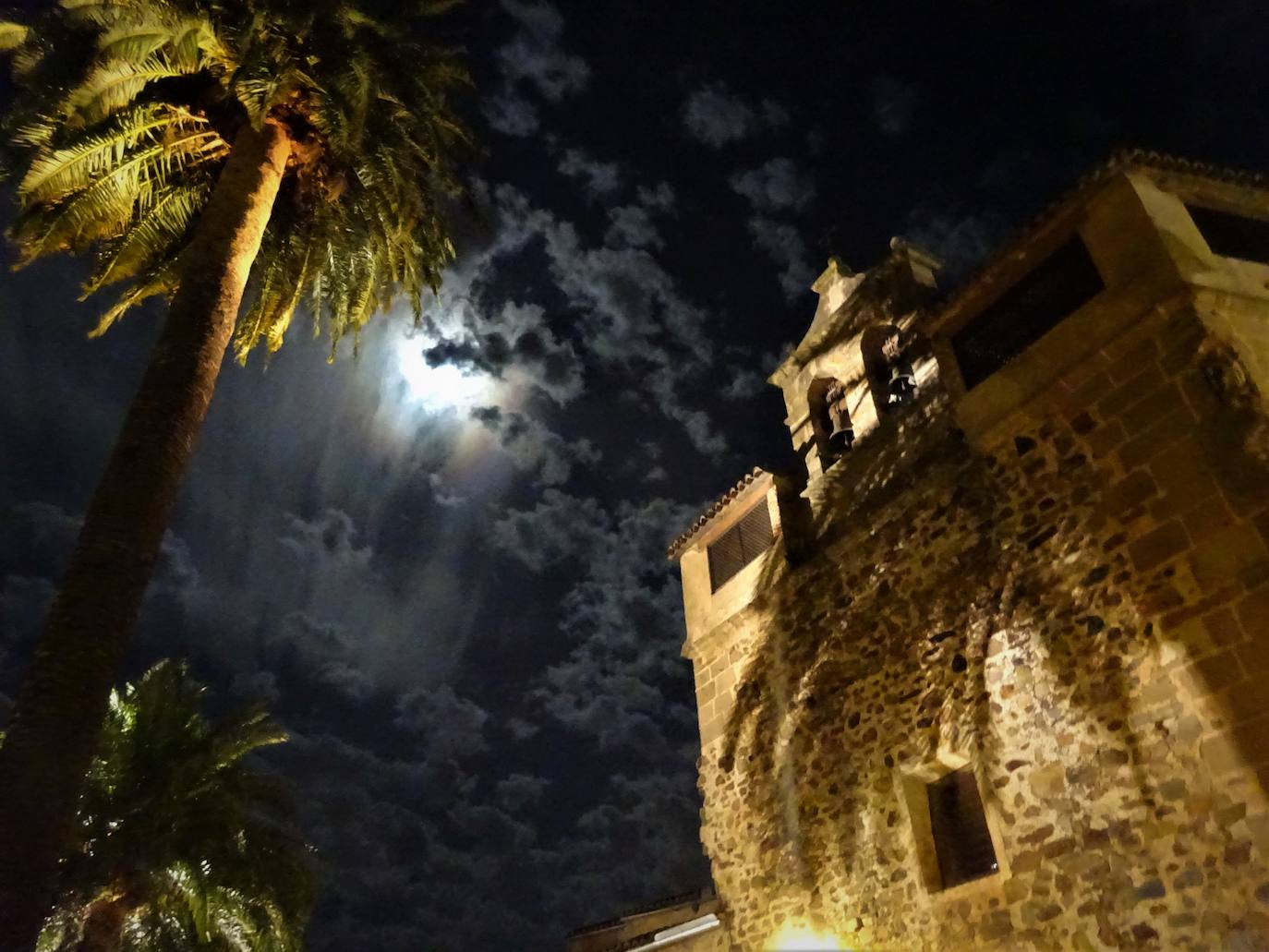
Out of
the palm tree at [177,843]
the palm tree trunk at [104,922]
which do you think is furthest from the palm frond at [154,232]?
the palm tree trunk at [104,922]

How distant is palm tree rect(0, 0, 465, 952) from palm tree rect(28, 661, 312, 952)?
8.12m

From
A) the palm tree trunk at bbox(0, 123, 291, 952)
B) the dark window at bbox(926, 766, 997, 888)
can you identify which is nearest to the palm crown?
the palm tree trunk at bbox(0, 123, 291, 952)

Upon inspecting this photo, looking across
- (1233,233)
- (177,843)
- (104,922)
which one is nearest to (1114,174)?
(1233,233)

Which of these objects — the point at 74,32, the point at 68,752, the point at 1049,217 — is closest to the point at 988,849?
the point at 1049,217

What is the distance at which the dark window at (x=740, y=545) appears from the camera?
15.1 metres

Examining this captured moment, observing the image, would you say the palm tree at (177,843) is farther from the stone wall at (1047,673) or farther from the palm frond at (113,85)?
the palm frond at (113,85)

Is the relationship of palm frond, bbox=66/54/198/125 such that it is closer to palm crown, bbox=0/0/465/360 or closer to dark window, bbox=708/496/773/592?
palm crown, bbox=0/0/465/360

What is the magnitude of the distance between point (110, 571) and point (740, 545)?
405 inches

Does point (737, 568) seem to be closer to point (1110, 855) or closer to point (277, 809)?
point (1110, 855)

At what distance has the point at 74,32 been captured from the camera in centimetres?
1054

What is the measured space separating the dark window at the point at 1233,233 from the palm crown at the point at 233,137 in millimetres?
9763

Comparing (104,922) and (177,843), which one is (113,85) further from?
(104,922)

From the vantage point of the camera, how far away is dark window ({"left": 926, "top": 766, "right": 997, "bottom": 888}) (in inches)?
396

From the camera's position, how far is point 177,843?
15.3 meters
